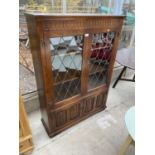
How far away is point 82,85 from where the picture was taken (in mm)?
1633

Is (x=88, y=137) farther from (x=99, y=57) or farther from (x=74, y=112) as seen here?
(x=99, y=57)

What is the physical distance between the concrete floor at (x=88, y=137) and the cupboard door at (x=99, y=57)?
1.74 ft

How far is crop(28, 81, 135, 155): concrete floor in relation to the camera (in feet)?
5.18

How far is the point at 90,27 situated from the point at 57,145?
1.31 meters

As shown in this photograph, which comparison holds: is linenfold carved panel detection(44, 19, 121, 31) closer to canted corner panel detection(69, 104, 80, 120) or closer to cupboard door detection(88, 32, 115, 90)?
cupboard door detection(88, 32, 115, 90)

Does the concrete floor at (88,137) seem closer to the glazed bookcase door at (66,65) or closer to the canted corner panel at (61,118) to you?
the canted corner panel at (61,118)

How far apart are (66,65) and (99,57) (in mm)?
425

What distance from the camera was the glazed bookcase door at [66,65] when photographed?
49.9 inches

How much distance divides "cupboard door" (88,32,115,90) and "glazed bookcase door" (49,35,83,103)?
16cm

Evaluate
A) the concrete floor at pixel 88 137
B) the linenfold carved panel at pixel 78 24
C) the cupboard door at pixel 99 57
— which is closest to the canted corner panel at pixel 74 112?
the concrete floor at pixel 88 137

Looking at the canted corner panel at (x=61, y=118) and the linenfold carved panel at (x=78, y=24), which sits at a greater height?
the linenfold carved panel at (x=78, y=24)

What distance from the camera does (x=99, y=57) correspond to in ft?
5.37
